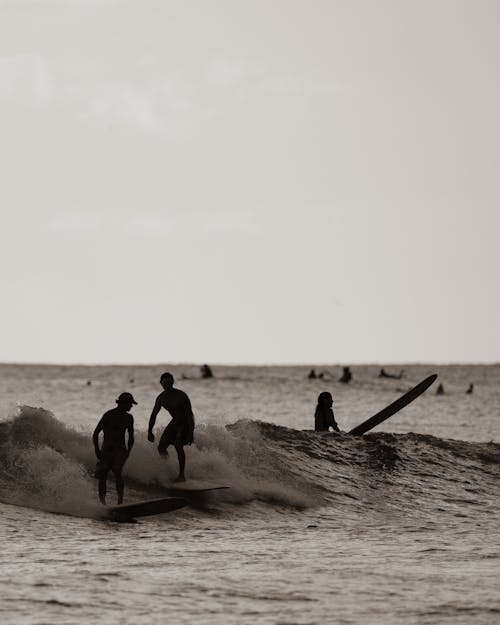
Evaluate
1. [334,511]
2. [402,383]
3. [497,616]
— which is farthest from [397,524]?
[402,383]

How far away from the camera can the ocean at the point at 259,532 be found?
34.2ft

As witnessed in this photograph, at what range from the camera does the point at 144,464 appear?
16766 mm

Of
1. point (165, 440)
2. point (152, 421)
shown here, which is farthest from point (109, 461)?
point (165, 440)

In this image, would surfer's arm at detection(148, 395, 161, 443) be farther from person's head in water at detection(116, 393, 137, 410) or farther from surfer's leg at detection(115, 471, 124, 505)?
surfer's leg at detection(115, 471, 124, 505)

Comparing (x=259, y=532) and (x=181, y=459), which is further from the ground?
(x=181, y=459)

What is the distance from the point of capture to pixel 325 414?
859 inches

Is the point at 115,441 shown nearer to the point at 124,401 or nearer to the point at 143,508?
the point at 124,401

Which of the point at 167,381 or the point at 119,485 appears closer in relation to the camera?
the point at 119,485

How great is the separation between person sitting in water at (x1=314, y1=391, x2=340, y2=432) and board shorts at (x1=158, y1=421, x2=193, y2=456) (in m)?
5.10

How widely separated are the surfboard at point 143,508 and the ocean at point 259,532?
0.42ft

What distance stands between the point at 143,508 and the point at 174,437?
1.59 meters

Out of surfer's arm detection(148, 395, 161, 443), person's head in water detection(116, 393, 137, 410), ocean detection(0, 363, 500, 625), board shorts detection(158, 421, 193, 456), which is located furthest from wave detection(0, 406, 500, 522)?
person's head in water detection(116, 393, 137, 410)

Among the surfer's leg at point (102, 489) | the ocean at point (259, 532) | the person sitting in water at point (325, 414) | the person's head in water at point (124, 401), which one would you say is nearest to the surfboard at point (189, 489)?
the ocean at point (259, 532)

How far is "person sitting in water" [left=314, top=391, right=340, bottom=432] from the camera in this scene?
21125 millimetres
